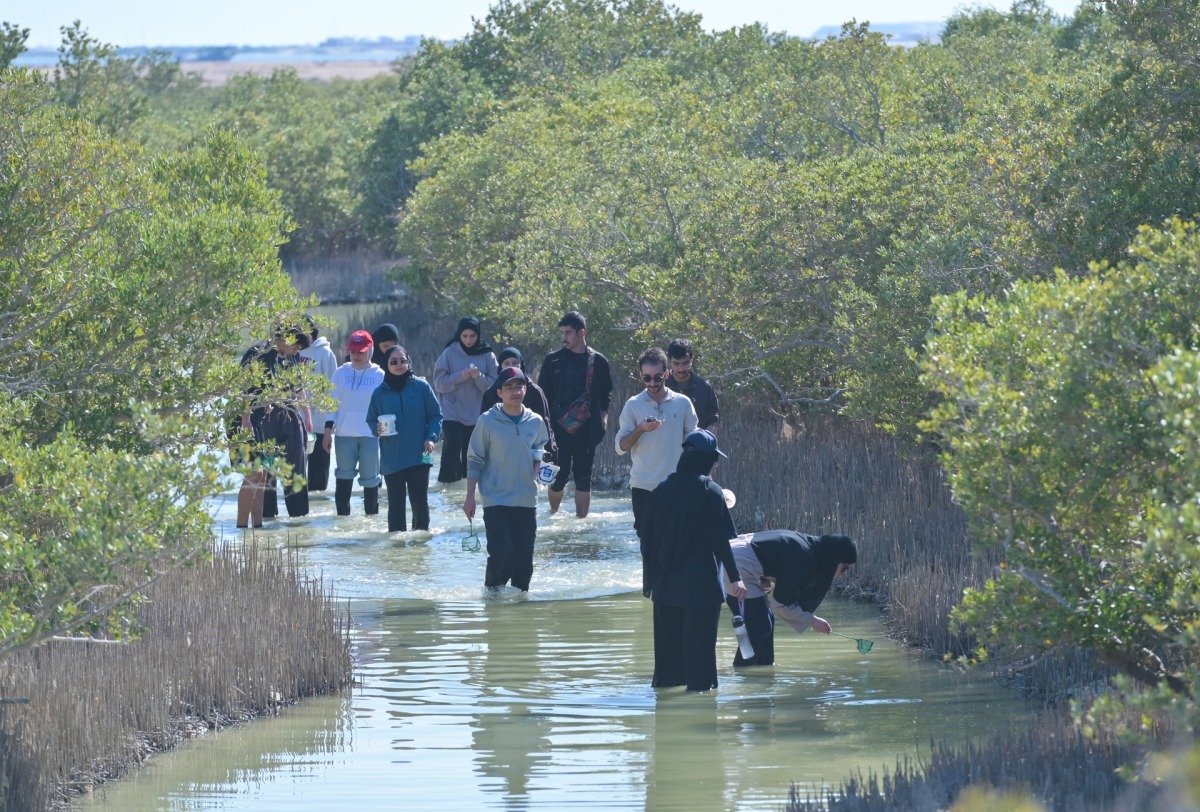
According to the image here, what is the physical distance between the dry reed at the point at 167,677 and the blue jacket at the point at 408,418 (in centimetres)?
275

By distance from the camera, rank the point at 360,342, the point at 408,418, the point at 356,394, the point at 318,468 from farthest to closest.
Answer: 1. the point at 318,468
2. the point at 356,394
3. the point at 360,342
4. the point at 408,418

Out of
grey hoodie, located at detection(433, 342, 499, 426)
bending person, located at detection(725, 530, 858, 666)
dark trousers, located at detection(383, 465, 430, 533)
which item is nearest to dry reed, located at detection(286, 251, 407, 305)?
grey hoodie, located at detection(433, 342, 499, 426)

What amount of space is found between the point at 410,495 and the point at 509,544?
7.71ft

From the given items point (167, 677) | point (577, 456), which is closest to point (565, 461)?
point (577, 456)

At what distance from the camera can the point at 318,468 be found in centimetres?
1630

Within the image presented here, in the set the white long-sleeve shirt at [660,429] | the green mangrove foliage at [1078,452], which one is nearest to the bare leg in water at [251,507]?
the white long-sleeve shirt at [660,429]

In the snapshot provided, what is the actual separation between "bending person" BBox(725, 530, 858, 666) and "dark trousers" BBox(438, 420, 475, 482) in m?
5.89

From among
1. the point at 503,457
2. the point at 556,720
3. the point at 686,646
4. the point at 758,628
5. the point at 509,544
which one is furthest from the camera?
the point at 509,544

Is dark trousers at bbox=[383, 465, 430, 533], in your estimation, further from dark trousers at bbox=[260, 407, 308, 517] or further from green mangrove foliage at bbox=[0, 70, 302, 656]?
green mangrove foliage at bbox=[0, 70, 302, 656]

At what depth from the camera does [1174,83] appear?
436 inches

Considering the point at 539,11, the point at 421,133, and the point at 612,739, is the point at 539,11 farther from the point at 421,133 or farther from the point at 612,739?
the point at 612,739

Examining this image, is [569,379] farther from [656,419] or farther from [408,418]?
[656,419]

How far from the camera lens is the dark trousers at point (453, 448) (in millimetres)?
15211

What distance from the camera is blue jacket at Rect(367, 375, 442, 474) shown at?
13.4 metres
